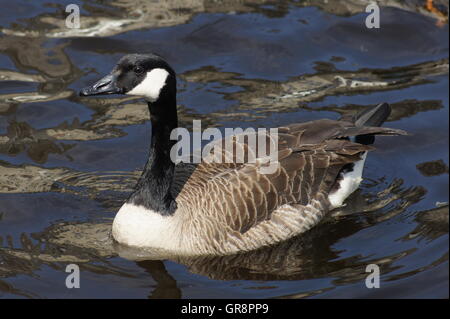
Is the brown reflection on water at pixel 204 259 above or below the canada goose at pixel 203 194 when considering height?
below

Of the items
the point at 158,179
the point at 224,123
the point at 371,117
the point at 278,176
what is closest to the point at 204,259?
the point at 158,179

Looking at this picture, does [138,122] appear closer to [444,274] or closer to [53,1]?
[53,1]

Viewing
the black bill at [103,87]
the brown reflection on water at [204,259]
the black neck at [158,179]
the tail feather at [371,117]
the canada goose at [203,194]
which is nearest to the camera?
the black bill at [103,87]

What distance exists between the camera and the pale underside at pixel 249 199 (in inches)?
308

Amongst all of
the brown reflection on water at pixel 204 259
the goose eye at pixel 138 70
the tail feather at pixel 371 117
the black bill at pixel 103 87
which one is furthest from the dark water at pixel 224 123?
the goose eye at pixel 138 70

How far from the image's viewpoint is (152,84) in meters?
7.35

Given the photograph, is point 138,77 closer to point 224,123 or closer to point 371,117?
point 371,117

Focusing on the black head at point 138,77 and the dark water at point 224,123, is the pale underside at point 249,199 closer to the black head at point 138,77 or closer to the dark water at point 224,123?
the dark water at point 224,123

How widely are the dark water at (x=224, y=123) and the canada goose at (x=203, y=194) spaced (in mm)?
218

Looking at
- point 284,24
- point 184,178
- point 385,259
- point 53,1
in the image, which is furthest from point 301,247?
point 53,1

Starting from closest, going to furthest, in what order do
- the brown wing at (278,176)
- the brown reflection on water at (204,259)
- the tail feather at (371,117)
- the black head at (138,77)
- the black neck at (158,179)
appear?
the black head at (138,77) → the brown reflection on water at (204,259) → the black neck at (158,179) → the brown wing at (278,176) → the tail feather at (371,117)

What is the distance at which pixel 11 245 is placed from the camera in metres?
7.82

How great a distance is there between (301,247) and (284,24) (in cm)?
568

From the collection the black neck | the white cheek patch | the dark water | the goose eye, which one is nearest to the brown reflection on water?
the dark water
